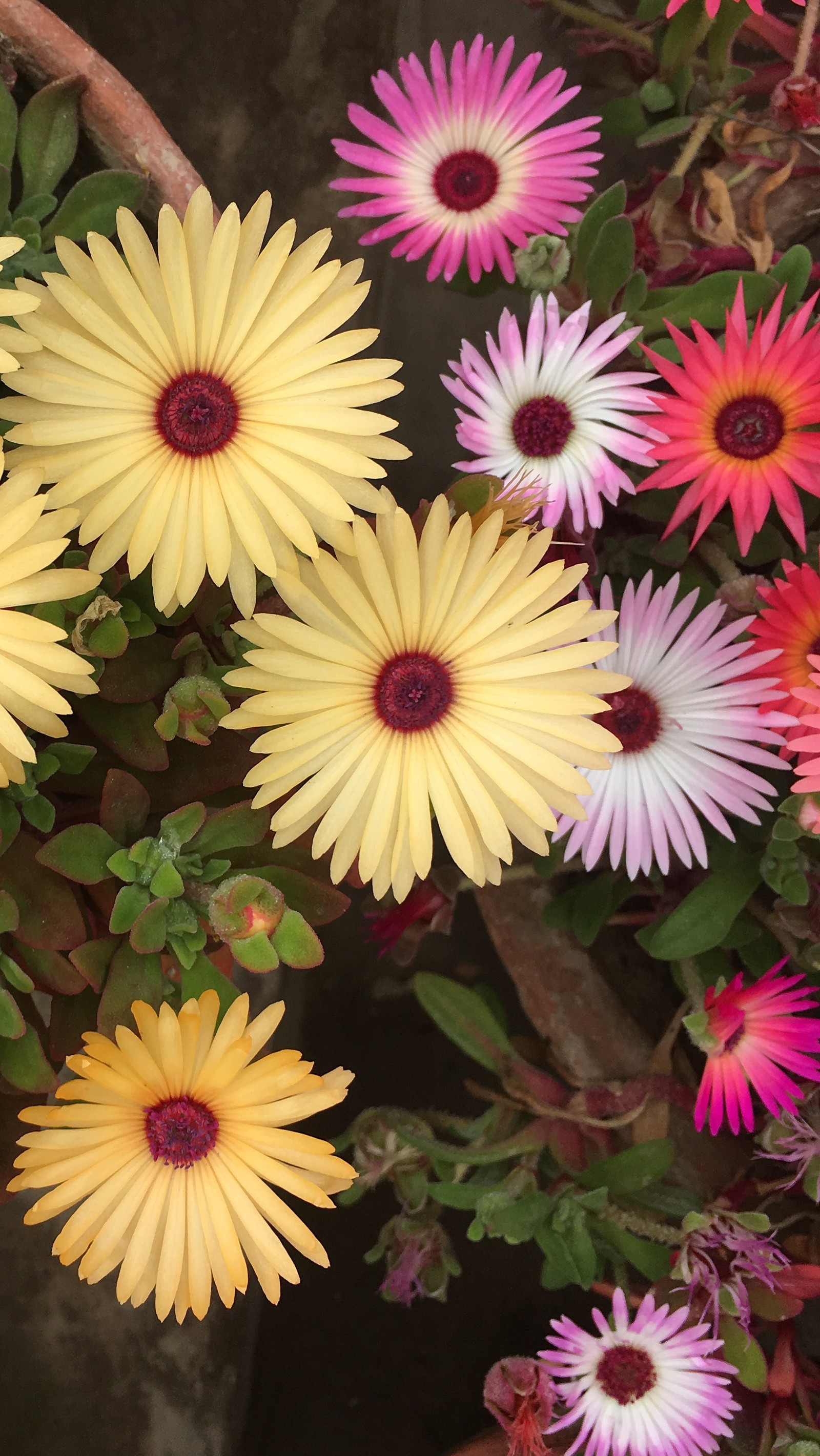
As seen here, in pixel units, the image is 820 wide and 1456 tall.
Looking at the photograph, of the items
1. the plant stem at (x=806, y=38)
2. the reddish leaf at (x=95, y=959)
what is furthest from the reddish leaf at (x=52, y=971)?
the plant stem at (x=806, y=38)

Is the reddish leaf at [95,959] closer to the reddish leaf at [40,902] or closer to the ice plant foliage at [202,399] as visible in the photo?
the reddish leaf at [40,902]

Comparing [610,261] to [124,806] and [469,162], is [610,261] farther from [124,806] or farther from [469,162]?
[124,806]

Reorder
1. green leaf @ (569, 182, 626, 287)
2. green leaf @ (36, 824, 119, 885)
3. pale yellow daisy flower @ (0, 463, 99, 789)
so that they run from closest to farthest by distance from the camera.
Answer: pale yellow daisy flower @ (0, 463, 99, 789) < green leaf @ (36, 824, 119, 885) < green leaf @ (569, 182, 626, 287)

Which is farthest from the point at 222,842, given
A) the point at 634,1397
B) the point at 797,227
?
the point at 797,227

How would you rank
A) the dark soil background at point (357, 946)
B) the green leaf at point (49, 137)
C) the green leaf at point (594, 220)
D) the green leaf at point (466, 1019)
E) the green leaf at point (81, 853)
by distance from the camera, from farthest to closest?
1. the dark soil background at point (357, 946)
2. the green leaf at point (466, 1019)
3. the green leaf at point (594, 220)
4. the green leaf at point (49, 137)
5. the green leaf at point (81, 853)

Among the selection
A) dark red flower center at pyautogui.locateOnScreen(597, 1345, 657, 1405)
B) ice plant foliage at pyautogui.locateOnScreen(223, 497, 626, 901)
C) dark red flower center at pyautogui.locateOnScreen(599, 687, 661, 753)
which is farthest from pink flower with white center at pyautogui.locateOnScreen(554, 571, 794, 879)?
dark red flower center at pyautogui.locateOnScreen(597, 1345, 657, 1405)

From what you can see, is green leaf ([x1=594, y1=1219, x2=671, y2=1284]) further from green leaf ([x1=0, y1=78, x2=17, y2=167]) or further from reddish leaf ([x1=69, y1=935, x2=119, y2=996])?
green leaf ([x1=0, y1=78, x2=17, y2=167])
